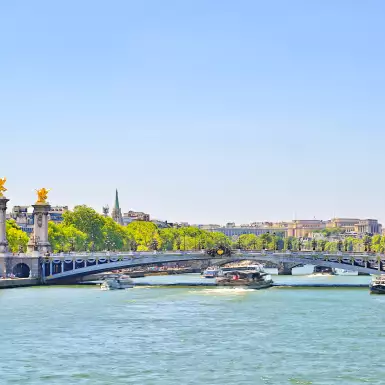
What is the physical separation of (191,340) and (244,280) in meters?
37.9

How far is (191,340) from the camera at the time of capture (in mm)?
47594

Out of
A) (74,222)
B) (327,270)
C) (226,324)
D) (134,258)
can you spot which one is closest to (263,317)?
(226,324)

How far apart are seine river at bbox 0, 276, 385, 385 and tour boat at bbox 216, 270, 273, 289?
475 inches

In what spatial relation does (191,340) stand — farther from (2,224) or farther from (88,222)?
(88,222)

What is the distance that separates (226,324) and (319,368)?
46.7 ft

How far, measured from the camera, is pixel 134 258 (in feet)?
293

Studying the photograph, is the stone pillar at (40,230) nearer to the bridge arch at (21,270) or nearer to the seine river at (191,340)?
the bridge arch at (21,270)

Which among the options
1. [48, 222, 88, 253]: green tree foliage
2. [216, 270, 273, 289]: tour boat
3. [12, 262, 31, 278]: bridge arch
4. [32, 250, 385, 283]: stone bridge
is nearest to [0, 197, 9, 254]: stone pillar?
[12, 262, 31, 278]: bridge arch

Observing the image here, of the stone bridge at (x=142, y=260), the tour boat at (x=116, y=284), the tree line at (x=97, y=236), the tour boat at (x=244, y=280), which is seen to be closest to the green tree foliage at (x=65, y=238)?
the tree line at (x=97, y=236)

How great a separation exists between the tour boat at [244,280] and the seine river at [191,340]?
12069 mm

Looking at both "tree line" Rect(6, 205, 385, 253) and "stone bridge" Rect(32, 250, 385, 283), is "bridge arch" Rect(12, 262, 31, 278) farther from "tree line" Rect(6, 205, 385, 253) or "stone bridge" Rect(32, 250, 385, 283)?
"tree line" Rect(6, 205, 385, 253)

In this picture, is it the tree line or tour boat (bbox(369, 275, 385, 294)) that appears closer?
tour boat (bbox(369, 275, 385, 294))

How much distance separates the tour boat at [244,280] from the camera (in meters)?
84.9

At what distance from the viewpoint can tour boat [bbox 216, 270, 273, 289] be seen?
84938mm
